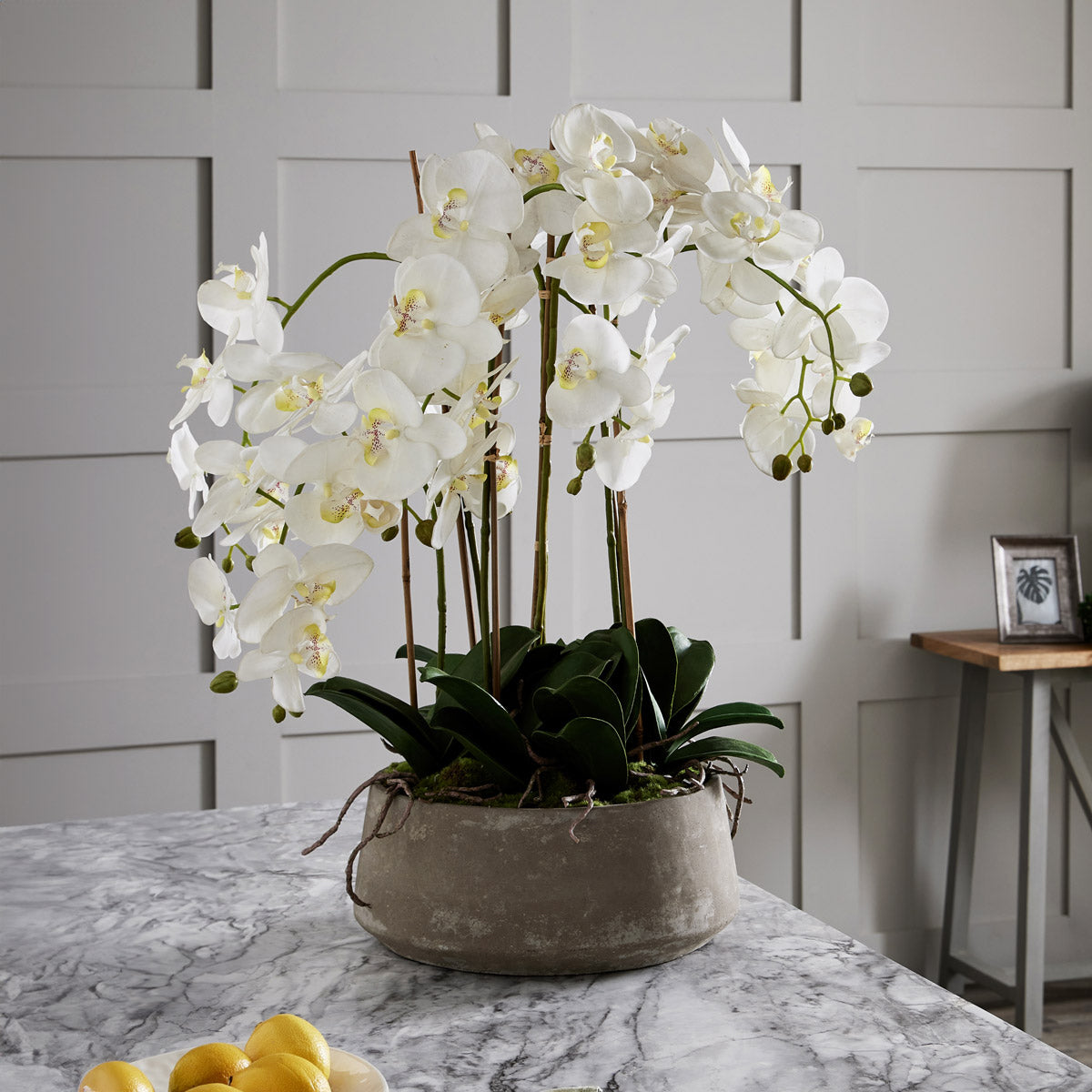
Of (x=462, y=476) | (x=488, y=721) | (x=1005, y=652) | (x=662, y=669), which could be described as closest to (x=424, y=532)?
(x=462, y=476)

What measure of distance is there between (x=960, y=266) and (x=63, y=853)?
222 centimetres

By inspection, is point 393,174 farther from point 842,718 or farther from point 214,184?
point 842,718

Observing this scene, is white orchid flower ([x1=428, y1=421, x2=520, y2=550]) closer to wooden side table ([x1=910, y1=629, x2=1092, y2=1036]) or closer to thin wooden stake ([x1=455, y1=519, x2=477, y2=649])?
thin wooden stake ([x1=455, y1=519, x2=477, y2=649])

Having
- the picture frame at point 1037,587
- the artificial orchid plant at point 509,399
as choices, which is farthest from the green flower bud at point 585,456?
the picture frame at point 1037,587

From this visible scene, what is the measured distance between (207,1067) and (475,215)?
48cm

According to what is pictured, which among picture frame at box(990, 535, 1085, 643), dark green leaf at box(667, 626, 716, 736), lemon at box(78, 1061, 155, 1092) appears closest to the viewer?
lemon at box(78, 1061, 155, 1092)

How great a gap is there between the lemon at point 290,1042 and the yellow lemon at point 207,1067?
12 millimetres

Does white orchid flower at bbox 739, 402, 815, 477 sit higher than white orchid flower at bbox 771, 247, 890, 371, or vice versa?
white orchid flower at bbox 771, 247, 890, 371

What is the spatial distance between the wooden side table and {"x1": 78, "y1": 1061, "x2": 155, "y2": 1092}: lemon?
6.86ft

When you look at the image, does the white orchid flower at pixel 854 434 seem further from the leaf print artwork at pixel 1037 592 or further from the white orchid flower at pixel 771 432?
the leaf print artwork at pixel 1037 592

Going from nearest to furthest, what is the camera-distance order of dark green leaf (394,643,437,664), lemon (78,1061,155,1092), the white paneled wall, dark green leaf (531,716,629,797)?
1. lemon (78,1061,155,1092)
2. dark green leaf (531,716,629,797)
3. dark green leaf (394,643,437,664)
4. the white paneled wall

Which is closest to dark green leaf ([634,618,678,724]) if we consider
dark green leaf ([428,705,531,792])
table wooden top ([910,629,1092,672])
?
dark green leaf ([428,705,531,792])

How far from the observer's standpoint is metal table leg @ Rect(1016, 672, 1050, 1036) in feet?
8.00

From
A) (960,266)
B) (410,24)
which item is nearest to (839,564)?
(960,266)
